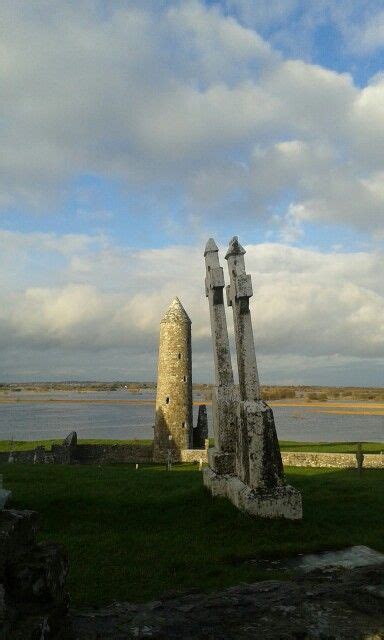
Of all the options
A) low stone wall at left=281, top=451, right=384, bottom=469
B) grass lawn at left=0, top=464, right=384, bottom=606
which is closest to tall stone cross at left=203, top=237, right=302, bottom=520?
grass lawn at left=0, top=464, right=384, bottom=606

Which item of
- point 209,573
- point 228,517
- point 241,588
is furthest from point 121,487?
point 241,588

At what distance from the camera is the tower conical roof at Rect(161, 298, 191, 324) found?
104 feet

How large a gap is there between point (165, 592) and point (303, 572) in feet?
6.14

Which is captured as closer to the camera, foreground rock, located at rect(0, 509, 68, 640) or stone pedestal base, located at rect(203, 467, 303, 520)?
foreground rock, located at rect(0, 509, 68, 640)

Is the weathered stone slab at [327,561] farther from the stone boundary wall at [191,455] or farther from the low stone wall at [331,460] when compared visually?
the stone boundary wall at [191,455]

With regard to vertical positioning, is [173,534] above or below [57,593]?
below

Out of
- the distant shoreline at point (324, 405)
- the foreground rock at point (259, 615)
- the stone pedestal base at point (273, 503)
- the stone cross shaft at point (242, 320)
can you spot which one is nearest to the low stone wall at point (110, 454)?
the stone cross shaft at point (242, 320)

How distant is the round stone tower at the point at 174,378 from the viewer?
31.1 metres

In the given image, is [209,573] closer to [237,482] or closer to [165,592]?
[165,592]

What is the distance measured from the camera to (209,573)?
22.0ft

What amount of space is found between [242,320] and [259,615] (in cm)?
670

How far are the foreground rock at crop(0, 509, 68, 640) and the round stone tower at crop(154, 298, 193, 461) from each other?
27165mm

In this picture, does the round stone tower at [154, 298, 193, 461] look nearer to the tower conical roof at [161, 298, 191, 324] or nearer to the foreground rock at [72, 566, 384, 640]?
the tower conical roof at [161, 298, 191, 324]

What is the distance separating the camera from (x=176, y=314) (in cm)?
3175
